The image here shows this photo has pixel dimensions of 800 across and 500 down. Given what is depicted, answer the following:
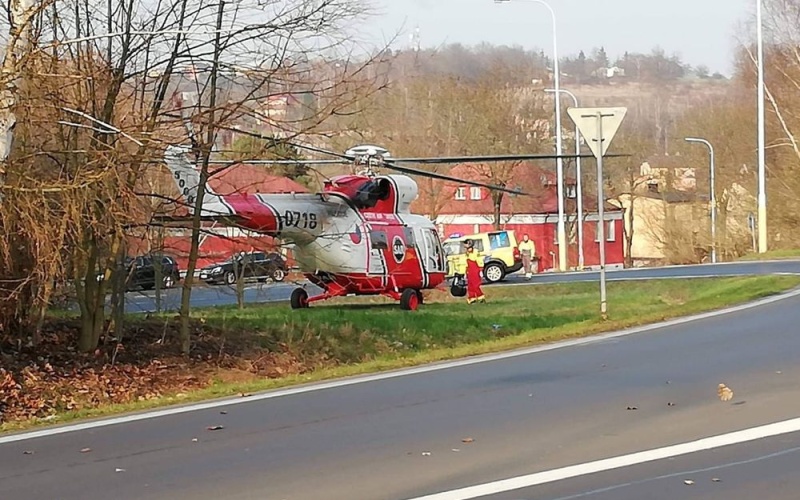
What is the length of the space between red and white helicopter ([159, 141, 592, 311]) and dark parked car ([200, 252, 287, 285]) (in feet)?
4.34

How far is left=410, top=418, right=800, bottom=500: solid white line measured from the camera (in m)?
7.64

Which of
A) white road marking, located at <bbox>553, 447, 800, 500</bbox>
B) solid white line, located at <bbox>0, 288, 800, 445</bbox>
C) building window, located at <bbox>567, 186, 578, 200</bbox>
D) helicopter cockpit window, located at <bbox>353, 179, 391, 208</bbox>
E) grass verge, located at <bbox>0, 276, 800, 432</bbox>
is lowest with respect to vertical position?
grass verge, located at <bbox>0, 276, 800, 432</bbox>

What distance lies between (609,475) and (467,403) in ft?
10.9

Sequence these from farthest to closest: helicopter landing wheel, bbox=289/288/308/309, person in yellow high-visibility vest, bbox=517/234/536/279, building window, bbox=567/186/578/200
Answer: building window, bbox=567/186/578/200
person in yellow high-visibility vest, bbox=517/234/536/279
helicopter landing wheel, bbox=289/288/308/309

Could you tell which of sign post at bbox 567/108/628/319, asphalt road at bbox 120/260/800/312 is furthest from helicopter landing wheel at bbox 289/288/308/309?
sign post at bbox 567/108/628/319

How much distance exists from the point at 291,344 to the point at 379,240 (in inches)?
299

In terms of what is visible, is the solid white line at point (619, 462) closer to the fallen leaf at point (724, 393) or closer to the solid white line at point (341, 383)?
the fallen leaf at point (724, 393)

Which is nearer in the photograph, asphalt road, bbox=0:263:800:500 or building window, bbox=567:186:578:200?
asphalt road, bbox=0:263:800:500

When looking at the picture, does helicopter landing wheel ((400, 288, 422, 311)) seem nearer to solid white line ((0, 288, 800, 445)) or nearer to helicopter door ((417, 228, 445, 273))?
helicopter door ((417, 228, 445, 273))

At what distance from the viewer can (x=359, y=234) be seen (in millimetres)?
26906

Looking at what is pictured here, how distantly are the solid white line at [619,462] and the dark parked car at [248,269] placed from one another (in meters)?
11.0

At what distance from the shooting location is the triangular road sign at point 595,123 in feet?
61.6

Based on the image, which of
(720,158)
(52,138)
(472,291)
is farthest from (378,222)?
(720,158)

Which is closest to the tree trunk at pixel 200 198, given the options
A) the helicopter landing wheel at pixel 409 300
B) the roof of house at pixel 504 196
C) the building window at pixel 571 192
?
the helicopter landing wheel at pixel 409 300
